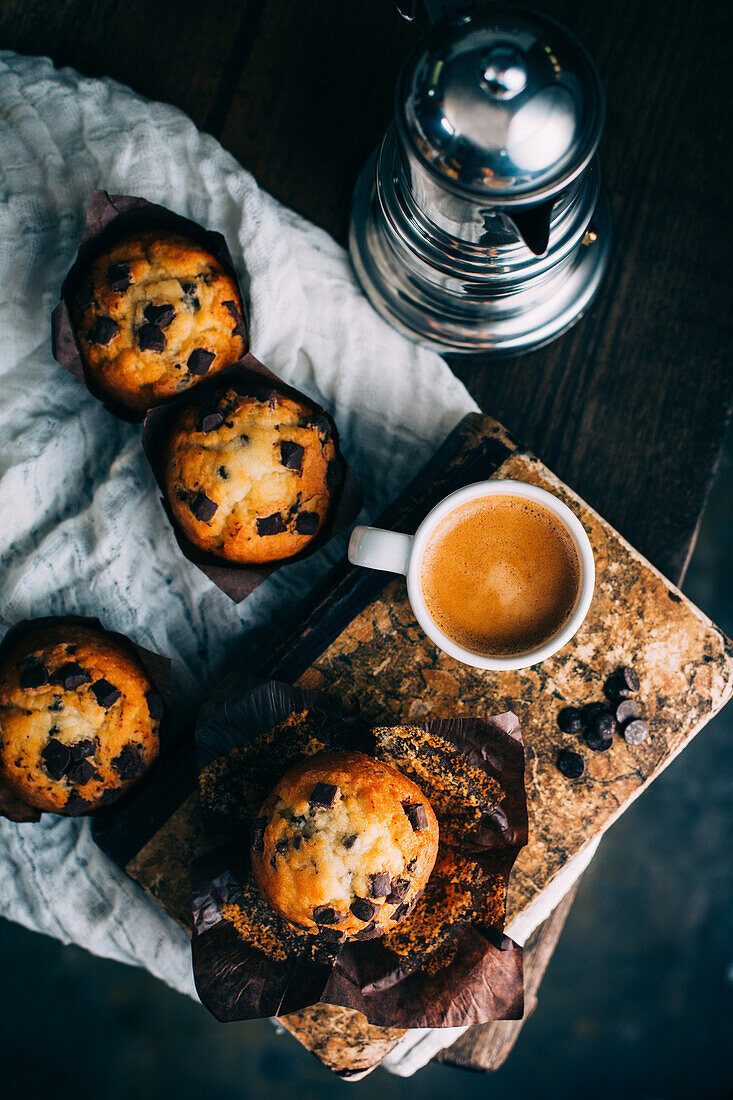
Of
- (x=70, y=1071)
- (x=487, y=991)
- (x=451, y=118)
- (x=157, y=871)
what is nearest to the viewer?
(x=451, y=118)

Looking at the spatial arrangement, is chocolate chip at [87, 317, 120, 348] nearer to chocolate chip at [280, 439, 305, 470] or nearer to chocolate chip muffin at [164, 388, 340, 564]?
chocolate chip muffin at [164, 388, 340, 564]

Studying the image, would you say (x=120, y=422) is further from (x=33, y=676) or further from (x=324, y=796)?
(x=324, y=796)

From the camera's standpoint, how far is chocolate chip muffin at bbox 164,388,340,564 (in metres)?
1.11

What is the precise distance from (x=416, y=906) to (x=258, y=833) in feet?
0.91

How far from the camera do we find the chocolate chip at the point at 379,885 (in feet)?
3.22

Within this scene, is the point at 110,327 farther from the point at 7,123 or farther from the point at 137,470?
the point at 7,123

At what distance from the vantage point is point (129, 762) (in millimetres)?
1143

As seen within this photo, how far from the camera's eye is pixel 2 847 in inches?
52.1

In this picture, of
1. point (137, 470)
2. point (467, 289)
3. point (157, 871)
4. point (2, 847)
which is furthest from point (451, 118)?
point (2, 847)

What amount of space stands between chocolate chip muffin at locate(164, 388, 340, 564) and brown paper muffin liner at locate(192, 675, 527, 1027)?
0.22m

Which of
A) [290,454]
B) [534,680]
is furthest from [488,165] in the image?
[534,680]

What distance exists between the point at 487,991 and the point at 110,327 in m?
1.08

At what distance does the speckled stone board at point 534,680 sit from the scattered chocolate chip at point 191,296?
0.46 meters

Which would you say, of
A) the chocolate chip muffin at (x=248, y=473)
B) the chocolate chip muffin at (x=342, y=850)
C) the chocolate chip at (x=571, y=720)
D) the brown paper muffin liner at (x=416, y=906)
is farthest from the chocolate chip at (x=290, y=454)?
the chocolate chip at (x=571, y=720)
